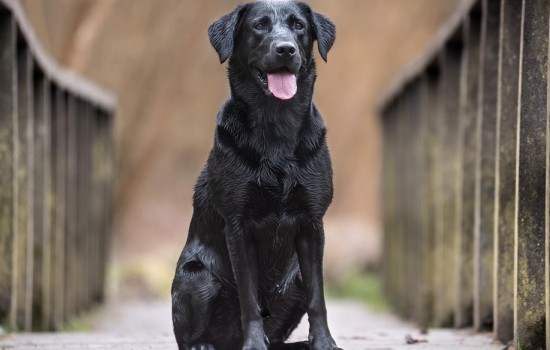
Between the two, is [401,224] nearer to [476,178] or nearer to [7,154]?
[476,178]

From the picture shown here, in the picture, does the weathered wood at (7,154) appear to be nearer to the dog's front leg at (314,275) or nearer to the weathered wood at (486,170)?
the weathered wood at (486,170)

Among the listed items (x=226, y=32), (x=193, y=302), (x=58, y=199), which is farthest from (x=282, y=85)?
(x=58, y=199)

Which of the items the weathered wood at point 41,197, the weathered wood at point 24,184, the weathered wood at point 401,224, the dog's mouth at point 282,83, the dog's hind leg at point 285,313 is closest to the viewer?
the dog's mouth at point 282,83

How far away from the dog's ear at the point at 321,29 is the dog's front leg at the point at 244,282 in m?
0.95

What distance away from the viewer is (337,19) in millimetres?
25984

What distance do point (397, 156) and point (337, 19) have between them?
31.4ft

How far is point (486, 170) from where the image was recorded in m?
8.80

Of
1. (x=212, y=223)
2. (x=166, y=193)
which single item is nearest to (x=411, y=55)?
(x=166, y=193)

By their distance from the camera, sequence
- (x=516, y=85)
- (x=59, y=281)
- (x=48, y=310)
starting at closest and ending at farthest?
1. (x=516, y=85)
2. (x=48, y=310)
3. (x=59, y=281)

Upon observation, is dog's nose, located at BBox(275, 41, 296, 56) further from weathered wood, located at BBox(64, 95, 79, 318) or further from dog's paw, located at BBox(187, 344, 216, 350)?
weathered wood, located at BBox(64, 95, 79, 318)

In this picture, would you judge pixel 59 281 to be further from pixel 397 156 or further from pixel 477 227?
pixel 397 156

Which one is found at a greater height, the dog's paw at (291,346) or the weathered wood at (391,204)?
the weathered wood at (391,204)

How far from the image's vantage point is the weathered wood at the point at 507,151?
763 centimetres

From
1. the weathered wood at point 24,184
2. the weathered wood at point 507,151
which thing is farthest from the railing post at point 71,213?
the weathered wood at point 507,151
